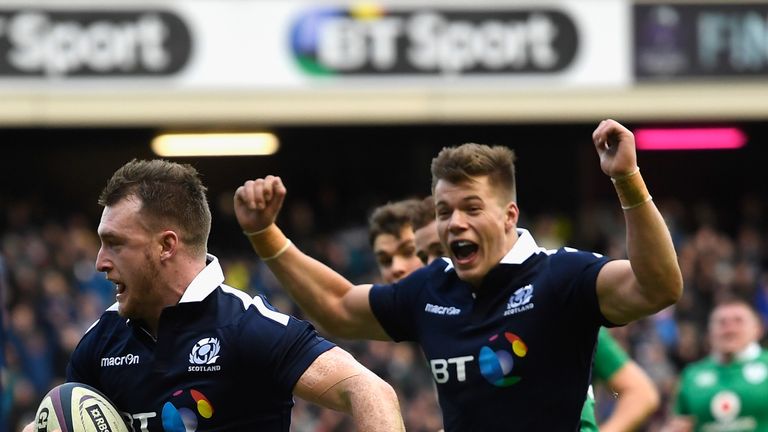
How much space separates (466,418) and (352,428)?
9000 millimetres

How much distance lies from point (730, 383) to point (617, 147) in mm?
5914

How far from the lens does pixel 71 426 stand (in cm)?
476

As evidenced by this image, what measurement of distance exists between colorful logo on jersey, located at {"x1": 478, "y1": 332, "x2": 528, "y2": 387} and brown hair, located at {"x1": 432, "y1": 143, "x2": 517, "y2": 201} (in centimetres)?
56

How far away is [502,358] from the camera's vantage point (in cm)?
543

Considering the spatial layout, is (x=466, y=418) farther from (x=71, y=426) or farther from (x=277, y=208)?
(x=71, y=426)

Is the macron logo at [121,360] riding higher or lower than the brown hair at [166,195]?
lower

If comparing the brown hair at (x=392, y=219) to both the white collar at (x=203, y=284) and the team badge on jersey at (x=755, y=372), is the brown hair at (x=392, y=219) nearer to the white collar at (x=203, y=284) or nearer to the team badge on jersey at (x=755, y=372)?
the white collar at (x=203, y=284)

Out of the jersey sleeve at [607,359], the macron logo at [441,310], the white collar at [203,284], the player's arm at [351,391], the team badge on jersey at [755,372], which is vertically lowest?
the team badge on jersey at [755,372]

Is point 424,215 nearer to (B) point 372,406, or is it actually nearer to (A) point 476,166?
(A) point 476,166

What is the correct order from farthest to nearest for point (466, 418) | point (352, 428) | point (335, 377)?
point (352, 428) < point (466, 418) < point (335, 377)

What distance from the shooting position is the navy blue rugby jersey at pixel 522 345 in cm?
538

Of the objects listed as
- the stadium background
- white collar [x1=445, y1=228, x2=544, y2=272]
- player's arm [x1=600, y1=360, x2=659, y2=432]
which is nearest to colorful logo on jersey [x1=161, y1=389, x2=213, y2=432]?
white collar [x1=445, y1=228, x2=544, y2=272]

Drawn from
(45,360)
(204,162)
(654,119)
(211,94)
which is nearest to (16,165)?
(204,162)

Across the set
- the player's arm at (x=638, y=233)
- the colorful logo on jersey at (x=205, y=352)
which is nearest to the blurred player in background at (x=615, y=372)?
→ the player's arm at (x=638, y=233)
